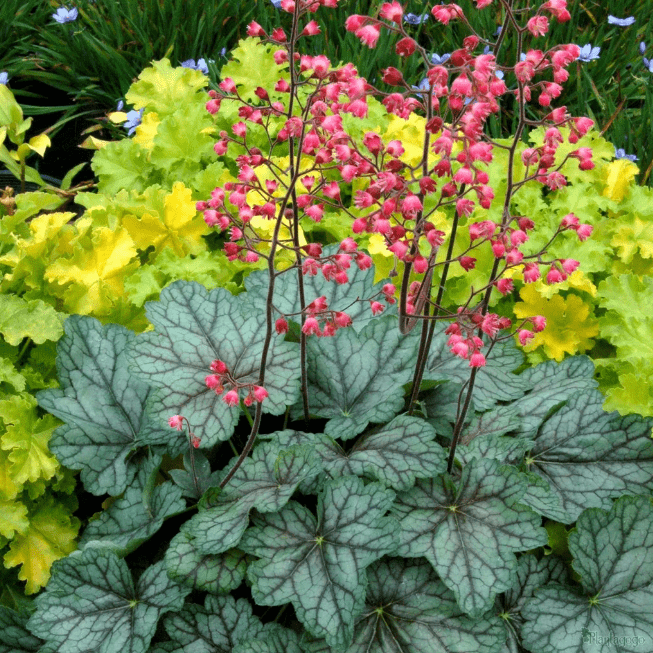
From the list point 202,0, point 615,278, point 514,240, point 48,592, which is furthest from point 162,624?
point 202,0

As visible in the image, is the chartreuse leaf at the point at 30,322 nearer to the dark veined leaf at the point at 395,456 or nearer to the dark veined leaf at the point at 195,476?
the dark veined leaf at the point at 195,476

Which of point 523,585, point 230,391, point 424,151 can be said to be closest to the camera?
point 424,151

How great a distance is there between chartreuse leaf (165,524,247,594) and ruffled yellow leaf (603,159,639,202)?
1.72 m

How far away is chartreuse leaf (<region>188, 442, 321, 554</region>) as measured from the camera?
150cm

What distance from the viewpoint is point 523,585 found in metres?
1.65

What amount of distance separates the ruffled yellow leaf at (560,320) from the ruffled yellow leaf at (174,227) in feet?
3.43

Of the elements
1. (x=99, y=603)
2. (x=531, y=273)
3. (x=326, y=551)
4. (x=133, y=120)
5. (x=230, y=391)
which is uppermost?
(x=531, y=273)

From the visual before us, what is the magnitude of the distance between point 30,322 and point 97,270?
316 mm

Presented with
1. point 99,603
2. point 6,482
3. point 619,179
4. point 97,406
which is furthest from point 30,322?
point 619,179

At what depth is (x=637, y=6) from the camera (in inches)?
140

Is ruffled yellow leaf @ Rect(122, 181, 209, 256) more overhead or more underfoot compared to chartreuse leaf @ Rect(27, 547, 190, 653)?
more overhead

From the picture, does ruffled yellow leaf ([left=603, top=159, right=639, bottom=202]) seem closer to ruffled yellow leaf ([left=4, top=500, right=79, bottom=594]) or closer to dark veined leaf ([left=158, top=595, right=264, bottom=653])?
dark veined leaf ([left=158, top=595, right=264, bottom=653])

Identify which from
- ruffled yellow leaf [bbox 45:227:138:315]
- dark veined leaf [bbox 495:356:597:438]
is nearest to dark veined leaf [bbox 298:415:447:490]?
dark veined leaf [bbox 495:356:597:438]

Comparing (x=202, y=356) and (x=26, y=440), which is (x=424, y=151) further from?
(x=26, y=440)
